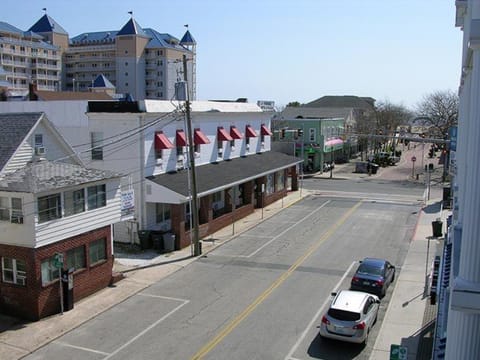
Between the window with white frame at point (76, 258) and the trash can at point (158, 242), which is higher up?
the window with white frame at point (76, 258)

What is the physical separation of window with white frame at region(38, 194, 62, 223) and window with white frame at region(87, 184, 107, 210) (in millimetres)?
1818

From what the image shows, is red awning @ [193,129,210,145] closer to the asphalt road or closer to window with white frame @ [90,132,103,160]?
the asphalt road

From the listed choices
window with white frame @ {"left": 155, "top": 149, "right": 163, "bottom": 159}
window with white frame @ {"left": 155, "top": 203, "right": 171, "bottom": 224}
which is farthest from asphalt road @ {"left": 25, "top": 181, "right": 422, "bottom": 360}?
window with white frame @ {"left": 155, "top": 149, "right": 163, "bottom": 159}

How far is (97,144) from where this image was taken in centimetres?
3014

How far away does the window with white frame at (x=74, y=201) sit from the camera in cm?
2069

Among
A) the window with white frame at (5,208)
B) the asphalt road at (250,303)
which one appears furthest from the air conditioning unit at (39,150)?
the asphalt road at (250,303)

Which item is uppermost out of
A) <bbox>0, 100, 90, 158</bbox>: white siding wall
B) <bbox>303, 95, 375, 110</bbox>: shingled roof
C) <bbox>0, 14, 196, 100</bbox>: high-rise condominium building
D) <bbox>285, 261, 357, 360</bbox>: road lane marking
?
<bbox>0, 14, 196, 100</bbox>: high-rise condominium building

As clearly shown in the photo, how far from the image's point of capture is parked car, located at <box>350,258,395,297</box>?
21.5m

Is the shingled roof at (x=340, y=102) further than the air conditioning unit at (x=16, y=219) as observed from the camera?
Yes

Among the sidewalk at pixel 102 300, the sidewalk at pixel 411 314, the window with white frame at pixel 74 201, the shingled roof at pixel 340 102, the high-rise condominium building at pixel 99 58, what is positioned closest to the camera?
the sidewalk at pixel 411 314

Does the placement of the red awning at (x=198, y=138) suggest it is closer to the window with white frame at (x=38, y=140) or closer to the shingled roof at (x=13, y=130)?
the window with white frame at (x=38, y=140)

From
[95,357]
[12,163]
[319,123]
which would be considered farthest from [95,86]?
[95,357]

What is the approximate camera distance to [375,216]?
3931 centimetres

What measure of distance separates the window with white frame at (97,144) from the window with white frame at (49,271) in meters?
11.1
